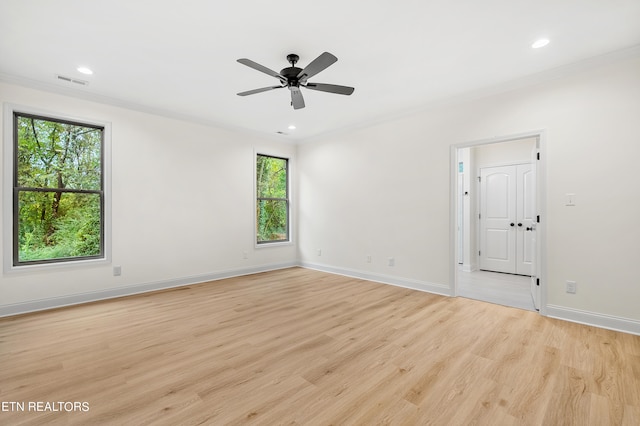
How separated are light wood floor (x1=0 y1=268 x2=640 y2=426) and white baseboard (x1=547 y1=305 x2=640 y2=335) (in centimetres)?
12

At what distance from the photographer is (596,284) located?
120 inches

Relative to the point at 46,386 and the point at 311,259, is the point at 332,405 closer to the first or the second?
the point at 46,386

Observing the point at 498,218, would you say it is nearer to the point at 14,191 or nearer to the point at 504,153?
the point at 504,153

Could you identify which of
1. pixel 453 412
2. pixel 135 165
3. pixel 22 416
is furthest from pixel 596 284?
pixel 135 165

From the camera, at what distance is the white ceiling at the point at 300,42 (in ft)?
7.56

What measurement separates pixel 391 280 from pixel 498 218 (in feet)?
9.04

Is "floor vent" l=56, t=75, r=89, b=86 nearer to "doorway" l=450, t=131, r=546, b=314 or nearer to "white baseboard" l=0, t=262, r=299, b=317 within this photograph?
"white baseboard" l=0, t=262, r=299, b=317

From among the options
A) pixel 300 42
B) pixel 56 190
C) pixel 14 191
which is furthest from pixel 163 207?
pixel 300 42

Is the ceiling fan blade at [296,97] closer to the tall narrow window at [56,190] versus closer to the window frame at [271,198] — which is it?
the window frame at [271,198]

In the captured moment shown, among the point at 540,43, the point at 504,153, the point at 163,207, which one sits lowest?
the point at 163,207

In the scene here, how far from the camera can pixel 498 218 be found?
578 cm

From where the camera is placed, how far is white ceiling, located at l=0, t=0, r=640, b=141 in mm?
2305

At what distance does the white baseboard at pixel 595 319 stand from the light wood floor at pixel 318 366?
124 mm

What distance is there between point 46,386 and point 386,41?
12.5ft
